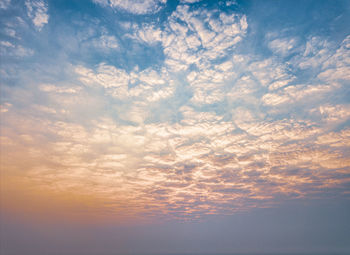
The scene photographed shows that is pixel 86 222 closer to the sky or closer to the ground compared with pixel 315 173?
closer to the ground

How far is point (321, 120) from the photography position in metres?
10.7

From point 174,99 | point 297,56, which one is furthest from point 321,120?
point 174,99

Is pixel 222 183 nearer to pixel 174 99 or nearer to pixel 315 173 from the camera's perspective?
pixel 315 173

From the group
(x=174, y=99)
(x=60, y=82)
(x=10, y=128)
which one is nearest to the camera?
(x=60, y=82)

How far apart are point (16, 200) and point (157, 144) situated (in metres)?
20.9

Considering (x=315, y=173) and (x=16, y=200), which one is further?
(x=16, y=200)

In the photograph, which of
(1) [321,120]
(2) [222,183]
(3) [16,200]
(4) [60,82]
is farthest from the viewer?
(3) [16,200]

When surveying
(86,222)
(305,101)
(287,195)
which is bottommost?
(86,222)

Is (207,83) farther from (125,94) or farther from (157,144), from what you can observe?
(157,144)

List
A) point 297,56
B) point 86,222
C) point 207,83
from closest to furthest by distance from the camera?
point 297,56 < point 207,83 < point 86,222

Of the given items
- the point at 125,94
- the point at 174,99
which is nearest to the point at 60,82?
the point at 125,94

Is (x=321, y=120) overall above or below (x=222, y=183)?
above

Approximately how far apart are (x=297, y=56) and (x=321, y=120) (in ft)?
19.5

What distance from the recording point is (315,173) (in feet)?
57.2
